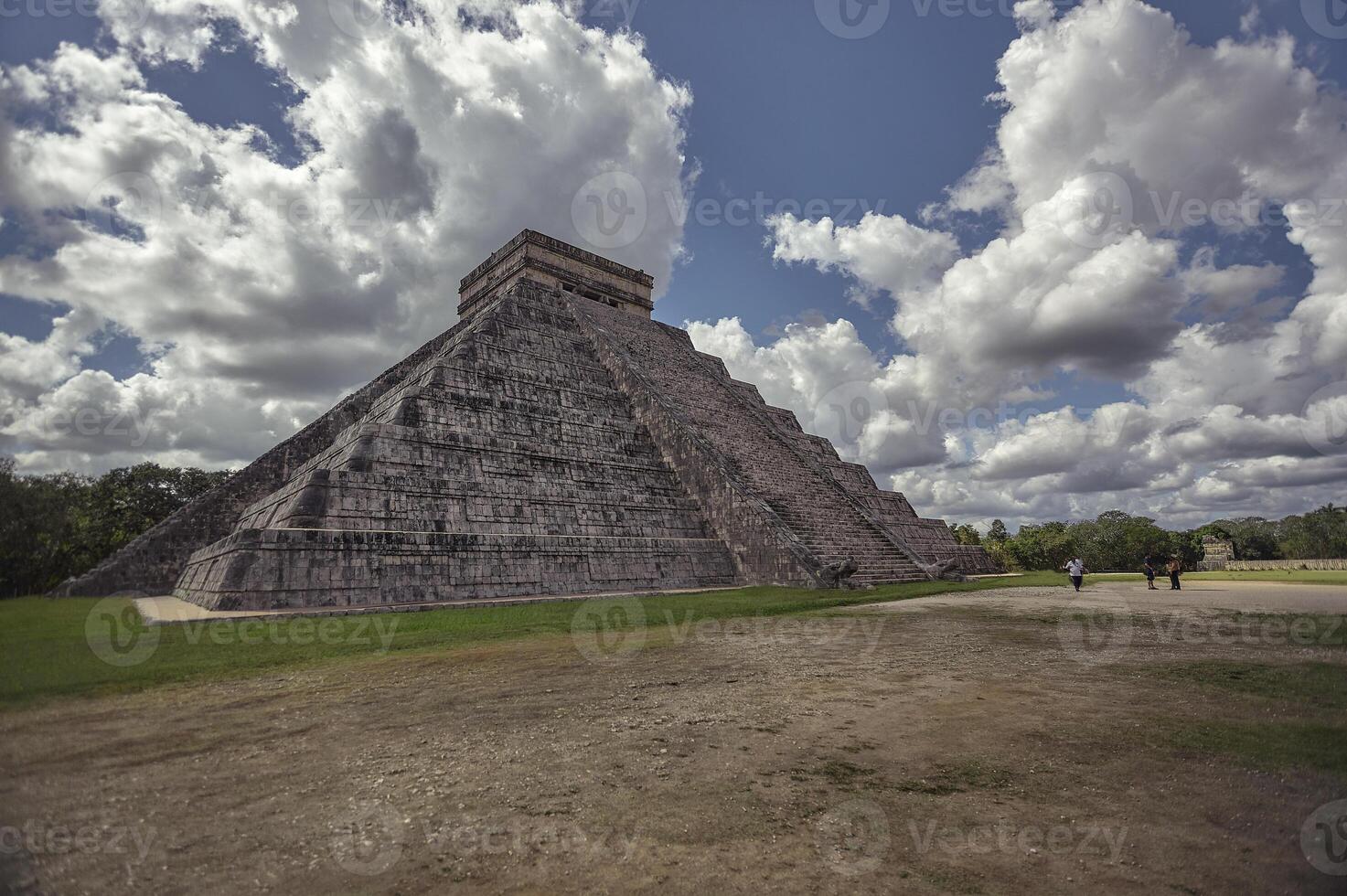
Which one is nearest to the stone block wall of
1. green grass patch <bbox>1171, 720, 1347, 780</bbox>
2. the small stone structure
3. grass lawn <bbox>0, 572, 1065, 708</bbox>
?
grass lawn <bbox>0, 572, 1065, 708</bbox>

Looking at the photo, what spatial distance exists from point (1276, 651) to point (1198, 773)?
5.14 meters

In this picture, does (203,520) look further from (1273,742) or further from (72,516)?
(1273,742)

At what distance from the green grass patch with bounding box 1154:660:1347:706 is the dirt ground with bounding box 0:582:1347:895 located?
0.86 ft

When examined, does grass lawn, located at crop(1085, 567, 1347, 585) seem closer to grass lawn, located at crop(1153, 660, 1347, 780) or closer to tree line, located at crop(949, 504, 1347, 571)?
tree line, located at crop(949, 504, 1347, 571)

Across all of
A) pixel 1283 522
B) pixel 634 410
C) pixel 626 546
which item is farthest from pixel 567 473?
pixel 1283 522

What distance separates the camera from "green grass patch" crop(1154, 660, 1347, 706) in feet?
16.2

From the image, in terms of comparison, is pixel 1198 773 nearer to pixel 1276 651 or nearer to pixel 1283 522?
pixel 1276 651

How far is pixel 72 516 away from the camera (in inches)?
444

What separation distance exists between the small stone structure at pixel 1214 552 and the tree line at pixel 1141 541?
2.12 ft

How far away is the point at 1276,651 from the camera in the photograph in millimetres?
6984

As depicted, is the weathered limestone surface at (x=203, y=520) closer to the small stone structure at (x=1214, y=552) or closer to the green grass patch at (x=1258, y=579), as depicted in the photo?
the green grass patch at (x=1258, y=579)

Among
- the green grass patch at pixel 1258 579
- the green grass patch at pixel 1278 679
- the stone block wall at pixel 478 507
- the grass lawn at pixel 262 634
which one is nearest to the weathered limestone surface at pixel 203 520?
the grass lawn at pixel 262 634

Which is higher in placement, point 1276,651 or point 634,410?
point 634,410

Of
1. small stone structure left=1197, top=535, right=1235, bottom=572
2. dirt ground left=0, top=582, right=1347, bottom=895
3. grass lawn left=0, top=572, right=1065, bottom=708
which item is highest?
grass lawn left=0, top=572, right=1065, bottom=708
